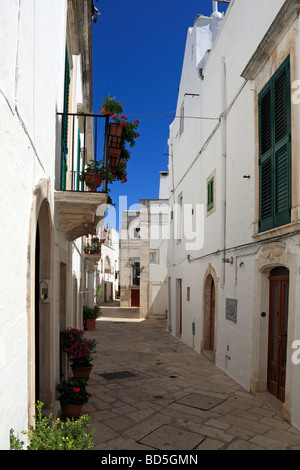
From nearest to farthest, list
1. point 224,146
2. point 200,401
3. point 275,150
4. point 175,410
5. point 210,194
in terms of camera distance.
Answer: point 175,410 → point 275,150 → point 200,401 → point 224,146 → point 210,194

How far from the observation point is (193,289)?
41.7 feet

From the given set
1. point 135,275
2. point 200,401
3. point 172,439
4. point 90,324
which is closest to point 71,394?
point 172,439

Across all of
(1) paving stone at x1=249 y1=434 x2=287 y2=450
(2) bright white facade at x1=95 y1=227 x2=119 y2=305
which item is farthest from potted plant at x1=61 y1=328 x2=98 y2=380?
(2) bright white facade at x1=95 y1=227 x2=119 y2=305

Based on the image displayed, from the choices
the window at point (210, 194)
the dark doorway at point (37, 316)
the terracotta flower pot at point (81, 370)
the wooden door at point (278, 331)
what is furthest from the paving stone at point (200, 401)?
the window at point (210, 194)

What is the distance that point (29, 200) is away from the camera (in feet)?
11.3

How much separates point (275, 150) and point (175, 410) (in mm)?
4752

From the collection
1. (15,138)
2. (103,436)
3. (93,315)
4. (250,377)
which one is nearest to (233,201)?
(250,377)

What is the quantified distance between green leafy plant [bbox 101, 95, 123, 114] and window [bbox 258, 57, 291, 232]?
107 inches

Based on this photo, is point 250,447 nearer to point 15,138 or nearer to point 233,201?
point 15,138

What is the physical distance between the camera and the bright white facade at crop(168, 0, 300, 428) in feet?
19.3

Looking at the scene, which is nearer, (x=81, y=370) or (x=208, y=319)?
(x=81, y=370)

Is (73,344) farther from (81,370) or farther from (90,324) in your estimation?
(90,324)

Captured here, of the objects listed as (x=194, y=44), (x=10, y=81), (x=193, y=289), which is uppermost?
(x=194, y=44)
